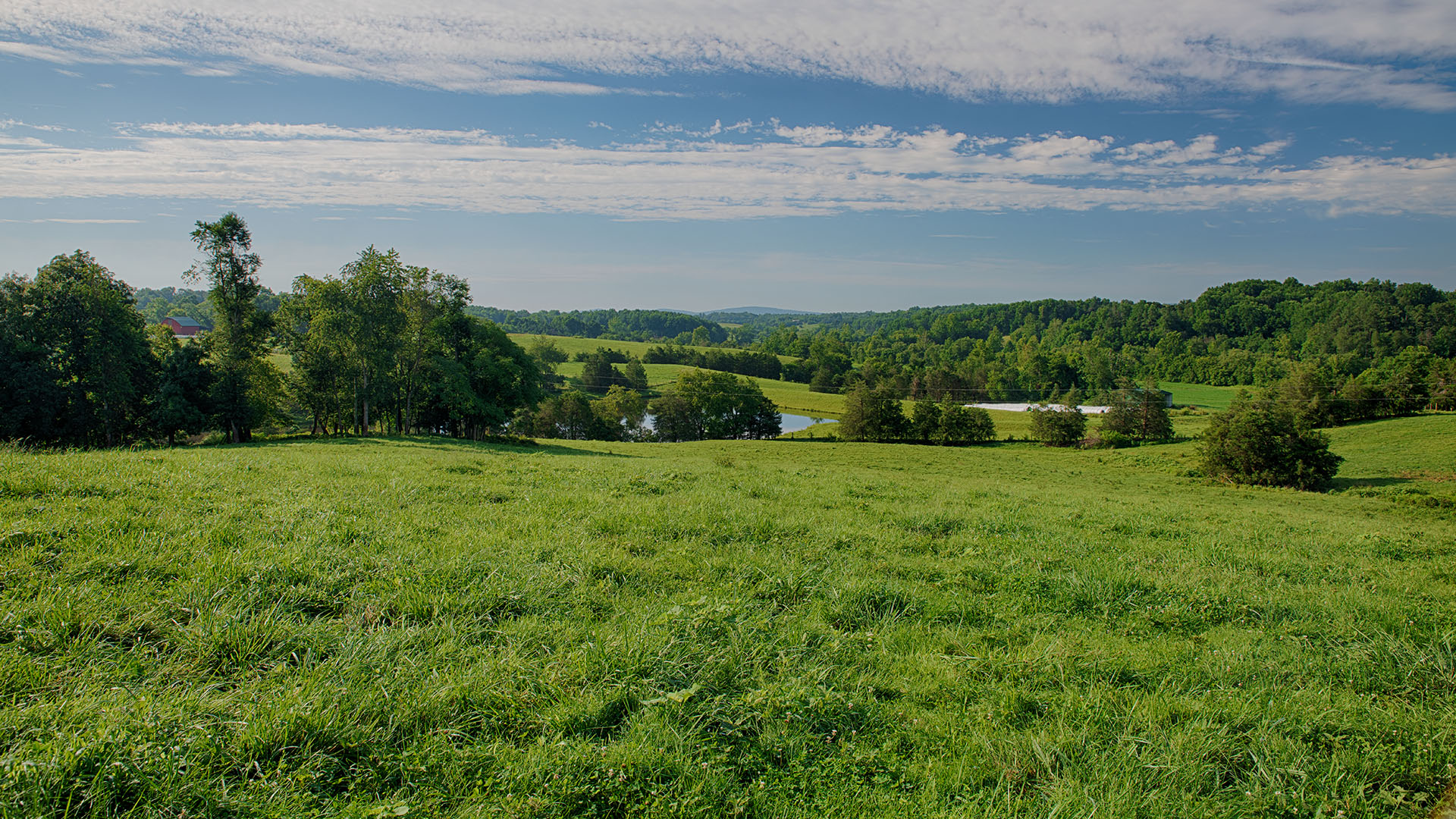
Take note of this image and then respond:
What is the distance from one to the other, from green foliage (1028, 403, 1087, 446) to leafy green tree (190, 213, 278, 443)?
75138mm

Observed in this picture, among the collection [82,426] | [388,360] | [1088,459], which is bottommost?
[1088,459]

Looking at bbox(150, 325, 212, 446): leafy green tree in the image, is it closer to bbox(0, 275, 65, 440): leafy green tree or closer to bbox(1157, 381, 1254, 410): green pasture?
bbox(0, 275, 65, 440): leafy green tree

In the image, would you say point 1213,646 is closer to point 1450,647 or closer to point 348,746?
point 1450,647

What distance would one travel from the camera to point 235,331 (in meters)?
39.4

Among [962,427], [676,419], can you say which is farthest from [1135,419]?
[676,419]

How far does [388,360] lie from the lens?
134ft

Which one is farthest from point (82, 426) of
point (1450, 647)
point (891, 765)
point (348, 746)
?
point (1450, 647)

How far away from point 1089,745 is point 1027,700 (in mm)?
554

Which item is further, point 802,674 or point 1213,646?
point 1213,646

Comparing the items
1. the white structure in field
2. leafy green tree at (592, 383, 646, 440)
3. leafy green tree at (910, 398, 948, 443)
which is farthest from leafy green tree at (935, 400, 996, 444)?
leafy green tree at (592, 383, 646, 440)

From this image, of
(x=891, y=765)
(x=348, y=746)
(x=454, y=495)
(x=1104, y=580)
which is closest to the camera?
(x=348, y=746)

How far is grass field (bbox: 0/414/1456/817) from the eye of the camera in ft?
10.6

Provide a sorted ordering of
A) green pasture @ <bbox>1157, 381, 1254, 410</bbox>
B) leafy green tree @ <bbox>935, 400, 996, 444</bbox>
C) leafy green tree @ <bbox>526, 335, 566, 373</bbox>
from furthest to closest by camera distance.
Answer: leafy green tree @ <bbox>526, 335, 566, 373</bbox> < green pasture @ <bbox>1157, 381, 1254, 410</bbox> < leafy green tree @ <bbox>935, 400, 996, 444</bbox>

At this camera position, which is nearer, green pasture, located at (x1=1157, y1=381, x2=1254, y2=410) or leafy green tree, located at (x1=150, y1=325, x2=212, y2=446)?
leafy green tree, located at (x1=150, y1=325, x2=212, y2=446)
